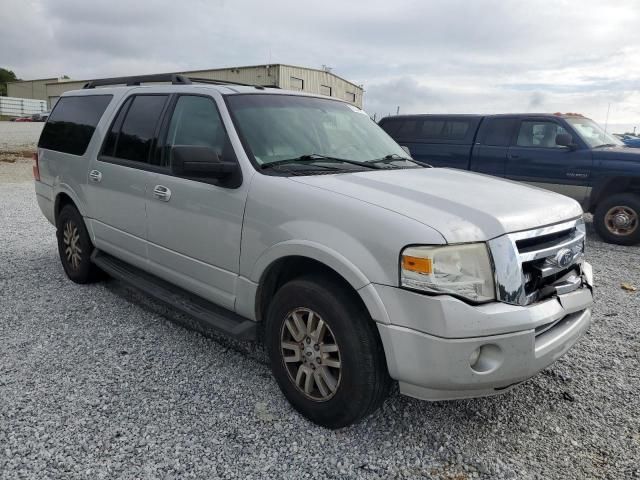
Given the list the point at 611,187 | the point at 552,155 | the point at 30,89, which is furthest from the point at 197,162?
the point at 30,89

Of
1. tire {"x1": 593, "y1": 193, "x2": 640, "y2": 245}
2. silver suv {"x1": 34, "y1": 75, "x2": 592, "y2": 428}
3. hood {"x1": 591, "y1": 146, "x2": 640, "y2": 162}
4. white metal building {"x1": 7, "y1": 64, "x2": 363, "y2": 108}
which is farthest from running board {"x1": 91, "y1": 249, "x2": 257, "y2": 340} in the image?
white metal building {"x1": 7, "y1": 64, "x2": 363, "y2": 108}

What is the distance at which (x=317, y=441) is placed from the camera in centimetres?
265

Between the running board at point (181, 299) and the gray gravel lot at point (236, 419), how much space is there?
375 millimetres

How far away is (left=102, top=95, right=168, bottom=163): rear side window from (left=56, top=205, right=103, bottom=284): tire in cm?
89

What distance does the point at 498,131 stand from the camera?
896 cm

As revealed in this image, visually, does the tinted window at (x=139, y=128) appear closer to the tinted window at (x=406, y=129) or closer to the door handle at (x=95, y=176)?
the door handle at (x=95, y=176)

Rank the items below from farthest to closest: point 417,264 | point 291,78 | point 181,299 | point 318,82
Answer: point 318,82
point 291,78
point 181,299
point 417,264

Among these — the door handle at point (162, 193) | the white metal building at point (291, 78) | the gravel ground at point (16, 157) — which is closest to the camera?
the door handle at point (162, 193)

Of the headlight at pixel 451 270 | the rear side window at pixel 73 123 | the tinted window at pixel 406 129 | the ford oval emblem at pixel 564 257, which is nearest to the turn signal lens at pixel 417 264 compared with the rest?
the headlight at pixel 451 270

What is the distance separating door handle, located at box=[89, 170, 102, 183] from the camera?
430 centimetres

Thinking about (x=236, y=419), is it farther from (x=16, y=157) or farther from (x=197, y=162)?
(x=16, y=157)

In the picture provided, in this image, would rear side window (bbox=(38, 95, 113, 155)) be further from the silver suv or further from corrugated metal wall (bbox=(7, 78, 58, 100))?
corrugated metal wall (bbox=(7, 78, 58, 100))

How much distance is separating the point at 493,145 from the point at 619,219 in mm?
2341

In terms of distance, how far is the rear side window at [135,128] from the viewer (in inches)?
152
